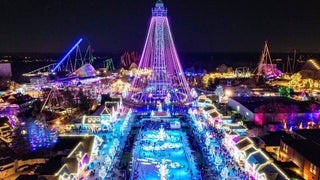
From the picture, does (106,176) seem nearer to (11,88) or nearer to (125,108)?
(125,108)

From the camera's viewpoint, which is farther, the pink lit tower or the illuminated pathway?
the pink lit tower

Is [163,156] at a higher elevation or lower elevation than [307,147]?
lower

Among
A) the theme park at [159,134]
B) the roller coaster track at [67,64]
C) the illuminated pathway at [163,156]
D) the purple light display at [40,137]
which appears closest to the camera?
the theme park at [159,134]

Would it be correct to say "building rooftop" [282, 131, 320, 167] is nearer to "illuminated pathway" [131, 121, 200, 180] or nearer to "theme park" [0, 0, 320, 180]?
"theme park" [0, 0, 320, 180]

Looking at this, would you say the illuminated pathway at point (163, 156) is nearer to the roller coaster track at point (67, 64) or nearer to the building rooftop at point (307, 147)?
the building rooftop at point (307, 147)

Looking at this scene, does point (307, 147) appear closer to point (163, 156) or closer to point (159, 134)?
point (163, 156)

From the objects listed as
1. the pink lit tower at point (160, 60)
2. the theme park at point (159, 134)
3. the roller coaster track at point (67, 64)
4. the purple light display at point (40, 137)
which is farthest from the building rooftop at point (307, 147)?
the roller coaster track at point (67, 64)

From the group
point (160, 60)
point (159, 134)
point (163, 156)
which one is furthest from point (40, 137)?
point (160, 60)

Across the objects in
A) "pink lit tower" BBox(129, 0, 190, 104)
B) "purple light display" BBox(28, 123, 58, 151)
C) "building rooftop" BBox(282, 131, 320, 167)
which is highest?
"pink lit tower" BBox(129, 0, 190, 104)

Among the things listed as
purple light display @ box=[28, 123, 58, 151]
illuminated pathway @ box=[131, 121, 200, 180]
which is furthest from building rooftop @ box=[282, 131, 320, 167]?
purple light display @ box=[28, 123, 58, 151]
